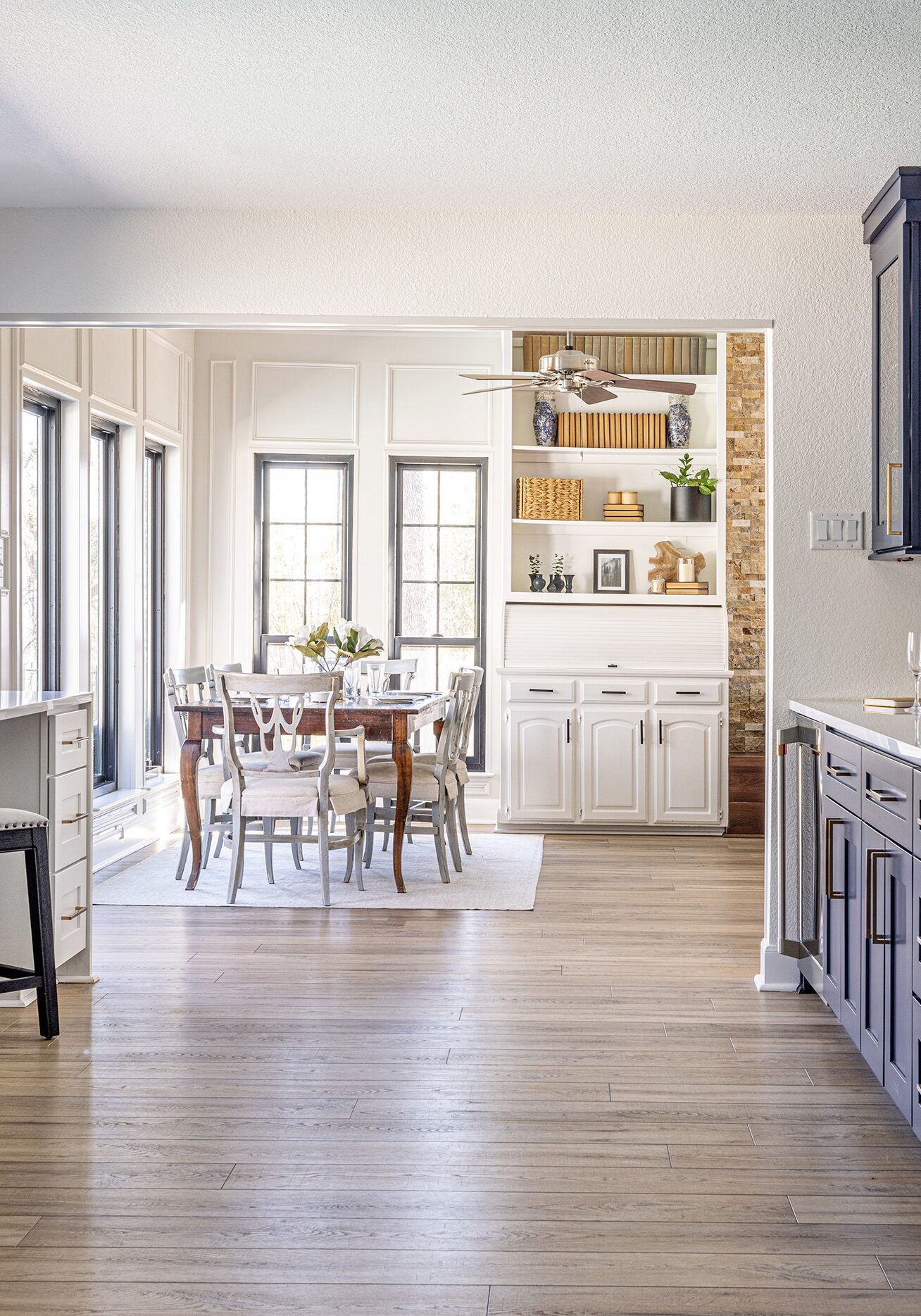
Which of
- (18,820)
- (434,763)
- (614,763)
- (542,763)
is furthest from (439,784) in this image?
(18,820)

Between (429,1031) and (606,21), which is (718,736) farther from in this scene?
(606,21)

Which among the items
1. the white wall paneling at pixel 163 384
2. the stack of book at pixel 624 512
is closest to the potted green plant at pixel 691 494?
the stack of book at pixel 624 512

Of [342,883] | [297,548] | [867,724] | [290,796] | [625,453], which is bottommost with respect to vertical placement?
[342,883]

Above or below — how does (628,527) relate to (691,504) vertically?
below

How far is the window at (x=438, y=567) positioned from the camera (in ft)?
24.7

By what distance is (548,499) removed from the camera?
7172 mm

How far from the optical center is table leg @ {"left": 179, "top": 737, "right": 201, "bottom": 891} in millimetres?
5375

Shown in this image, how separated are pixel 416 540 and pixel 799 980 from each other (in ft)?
14.1

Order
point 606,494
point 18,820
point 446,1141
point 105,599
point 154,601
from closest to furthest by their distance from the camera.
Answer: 1. point 446,1141
2. point 18,820
3. point 105,599
4. point 154,601
5. point 606,494

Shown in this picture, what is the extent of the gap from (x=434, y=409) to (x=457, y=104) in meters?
4.25

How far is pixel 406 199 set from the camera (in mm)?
3898

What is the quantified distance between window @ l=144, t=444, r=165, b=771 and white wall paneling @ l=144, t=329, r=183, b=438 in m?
0.18

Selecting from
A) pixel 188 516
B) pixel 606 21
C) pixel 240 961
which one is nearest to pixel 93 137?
pixel 606 21

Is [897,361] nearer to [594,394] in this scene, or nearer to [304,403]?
[594,394]
